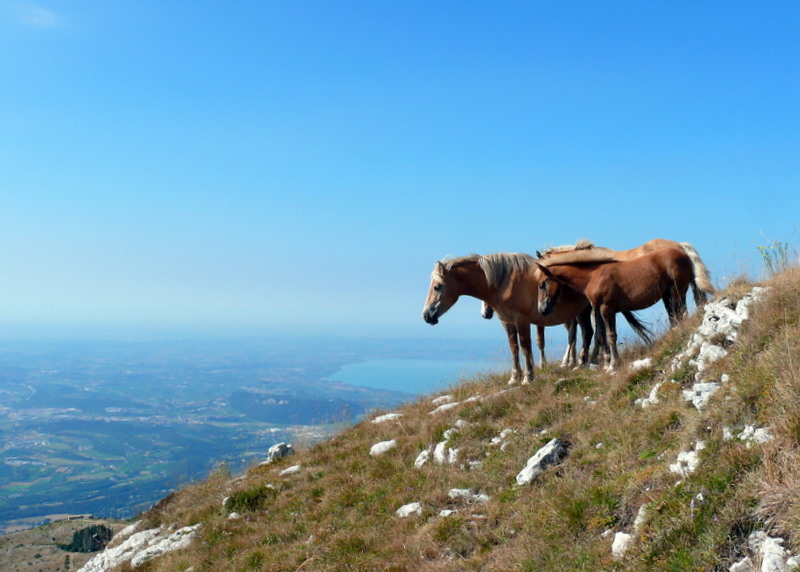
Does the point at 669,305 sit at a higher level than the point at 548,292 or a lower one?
lower

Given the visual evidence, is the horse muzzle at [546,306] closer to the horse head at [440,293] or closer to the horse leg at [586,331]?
the horse leg at [586,331]

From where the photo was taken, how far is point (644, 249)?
11.5 meters

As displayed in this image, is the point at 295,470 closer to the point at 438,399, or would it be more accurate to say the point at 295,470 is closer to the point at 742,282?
the point at 438,399

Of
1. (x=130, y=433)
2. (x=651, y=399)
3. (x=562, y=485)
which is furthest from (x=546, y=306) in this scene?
(x=130, y=433)

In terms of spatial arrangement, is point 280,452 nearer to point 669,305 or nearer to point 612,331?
point 612,331

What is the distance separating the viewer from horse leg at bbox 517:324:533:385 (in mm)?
12039

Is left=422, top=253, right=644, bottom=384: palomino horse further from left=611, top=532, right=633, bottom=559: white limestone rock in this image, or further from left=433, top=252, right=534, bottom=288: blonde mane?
left=611, top=532, right=633, bottom=559: white limestone rock

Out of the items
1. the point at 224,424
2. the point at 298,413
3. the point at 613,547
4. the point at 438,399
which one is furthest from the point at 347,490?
the point at 224,424

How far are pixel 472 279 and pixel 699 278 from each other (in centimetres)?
442

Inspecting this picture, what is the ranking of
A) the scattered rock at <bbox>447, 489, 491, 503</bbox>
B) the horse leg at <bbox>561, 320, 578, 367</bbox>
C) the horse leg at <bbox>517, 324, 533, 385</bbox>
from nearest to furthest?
1. the scattered rock at <bbox>447, 489, 491, 503</bbox>
2. the horse leg at <bbox>517, 324, 533, 385</bbox>
3. the horse leg at <bbox>561, 320, 578, 367</bbox>

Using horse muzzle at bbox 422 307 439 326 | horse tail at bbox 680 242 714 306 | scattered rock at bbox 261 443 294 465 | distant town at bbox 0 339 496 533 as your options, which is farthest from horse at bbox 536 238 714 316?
distant town at bbox 0 339 496 533

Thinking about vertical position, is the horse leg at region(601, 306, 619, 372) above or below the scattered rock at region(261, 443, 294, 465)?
above

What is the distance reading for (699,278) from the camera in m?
10.3

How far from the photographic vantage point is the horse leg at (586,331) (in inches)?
490
